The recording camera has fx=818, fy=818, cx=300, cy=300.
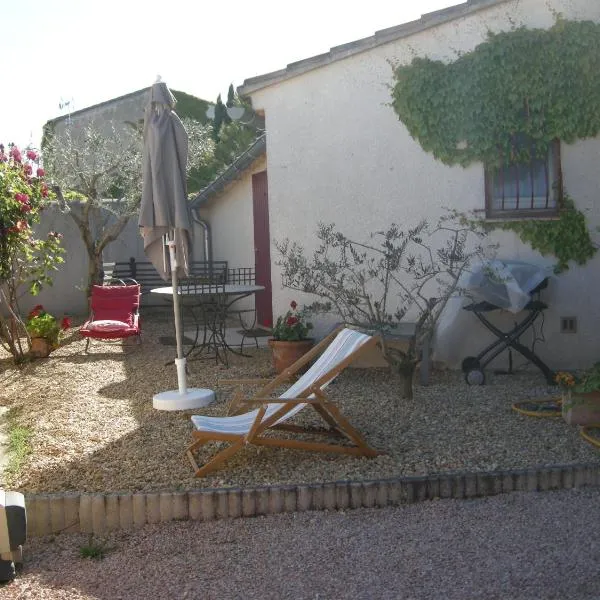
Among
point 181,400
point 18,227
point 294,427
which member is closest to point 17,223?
point 18,227

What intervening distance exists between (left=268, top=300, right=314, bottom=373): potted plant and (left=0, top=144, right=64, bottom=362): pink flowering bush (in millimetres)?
3255

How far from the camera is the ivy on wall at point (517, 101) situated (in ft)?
26.5

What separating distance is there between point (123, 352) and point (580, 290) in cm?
558

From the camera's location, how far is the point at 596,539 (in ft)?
13.7

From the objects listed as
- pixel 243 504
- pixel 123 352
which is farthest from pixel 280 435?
pixel 123 352

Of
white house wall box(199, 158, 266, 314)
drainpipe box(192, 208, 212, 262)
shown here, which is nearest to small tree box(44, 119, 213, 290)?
drainpipe box(192, 208, 212, 262)

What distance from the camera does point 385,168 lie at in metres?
8.70

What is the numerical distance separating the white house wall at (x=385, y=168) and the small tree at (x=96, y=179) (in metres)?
5.22

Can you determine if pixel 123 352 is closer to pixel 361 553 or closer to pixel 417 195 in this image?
pixel 417 195

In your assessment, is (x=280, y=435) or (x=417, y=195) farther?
(x=417, y=195)

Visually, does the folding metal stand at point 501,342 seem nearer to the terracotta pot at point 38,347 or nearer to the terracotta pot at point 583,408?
the terracotta pot at point 583,408

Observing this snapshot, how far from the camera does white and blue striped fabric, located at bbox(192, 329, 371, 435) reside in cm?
521

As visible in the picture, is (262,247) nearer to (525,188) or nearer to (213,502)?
(525,188)

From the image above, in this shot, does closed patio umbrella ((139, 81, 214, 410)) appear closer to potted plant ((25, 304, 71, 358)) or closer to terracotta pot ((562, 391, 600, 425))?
terracotta pot ((562, 391, 600, 425))
